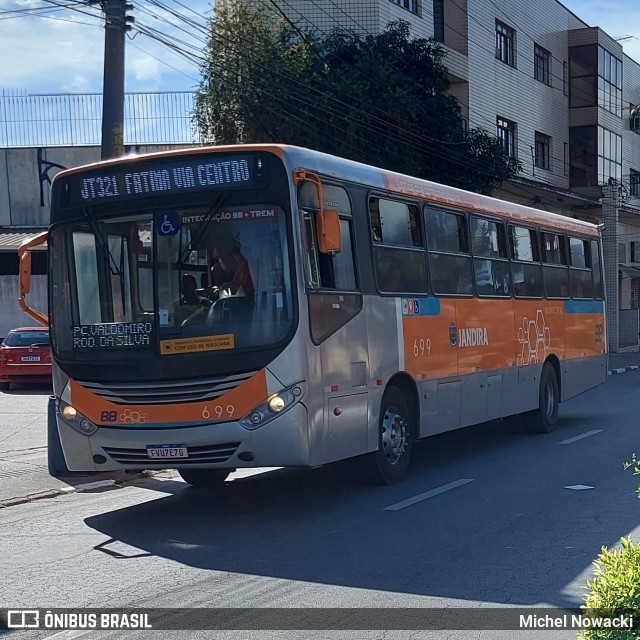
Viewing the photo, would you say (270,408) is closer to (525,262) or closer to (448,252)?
(448,252)

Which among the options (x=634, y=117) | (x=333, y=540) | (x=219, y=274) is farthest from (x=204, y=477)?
Answer: (x=634, y=117)

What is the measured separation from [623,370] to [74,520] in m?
23.7

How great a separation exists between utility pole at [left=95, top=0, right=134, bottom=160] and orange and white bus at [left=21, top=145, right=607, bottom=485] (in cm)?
309

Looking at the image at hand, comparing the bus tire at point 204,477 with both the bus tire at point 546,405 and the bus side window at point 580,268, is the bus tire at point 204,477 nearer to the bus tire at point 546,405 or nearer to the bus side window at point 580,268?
the bus tire at point 546,405

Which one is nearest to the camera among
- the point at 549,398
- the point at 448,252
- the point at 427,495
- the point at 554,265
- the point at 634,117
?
the point at 427,495

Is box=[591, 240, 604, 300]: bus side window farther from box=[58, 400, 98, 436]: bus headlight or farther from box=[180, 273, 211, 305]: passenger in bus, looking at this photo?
box=[58, 400, 98, 436]: bus headlight

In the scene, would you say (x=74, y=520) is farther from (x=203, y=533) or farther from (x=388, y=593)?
(x=388, y=593)

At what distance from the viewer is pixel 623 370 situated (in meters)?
29.7

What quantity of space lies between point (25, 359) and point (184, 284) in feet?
51.8

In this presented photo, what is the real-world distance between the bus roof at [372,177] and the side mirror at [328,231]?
0.51 m

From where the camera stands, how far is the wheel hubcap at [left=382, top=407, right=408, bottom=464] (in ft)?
33.3

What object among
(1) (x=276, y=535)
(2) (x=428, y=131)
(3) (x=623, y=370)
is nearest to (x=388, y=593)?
(1) (x=276, y=535)

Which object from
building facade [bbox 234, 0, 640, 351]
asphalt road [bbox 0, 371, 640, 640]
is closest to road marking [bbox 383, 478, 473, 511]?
asphalt road [bbox 0, 371, 640, 640]

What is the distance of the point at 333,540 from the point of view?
7812mm
